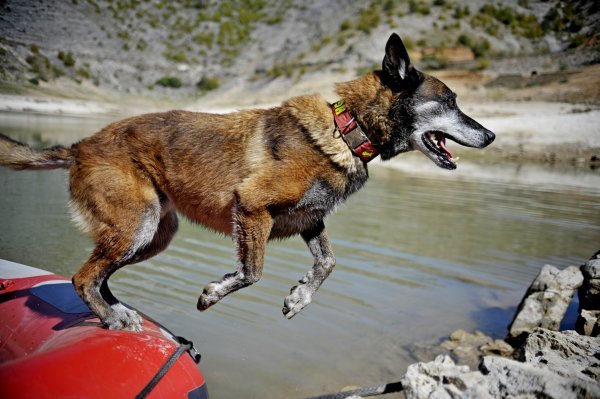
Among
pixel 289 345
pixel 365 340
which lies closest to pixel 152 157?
pixel 289 345

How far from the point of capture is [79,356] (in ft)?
11.1

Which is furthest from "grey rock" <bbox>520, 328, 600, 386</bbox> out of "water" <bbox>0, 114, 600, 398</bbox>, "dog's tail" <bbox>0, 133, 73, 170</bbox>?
"dog's tail" <bbox>0, 133, 73, 170</bbox>

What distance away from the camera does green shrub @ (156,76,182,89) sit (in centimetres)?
4431

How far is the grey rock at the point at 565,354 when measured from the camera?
2.89 m

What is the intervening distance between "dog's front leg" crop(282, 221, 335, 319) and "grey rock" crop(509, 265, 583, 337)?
2.57m

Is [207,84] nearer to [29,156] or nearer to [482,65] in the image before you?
[482,65]

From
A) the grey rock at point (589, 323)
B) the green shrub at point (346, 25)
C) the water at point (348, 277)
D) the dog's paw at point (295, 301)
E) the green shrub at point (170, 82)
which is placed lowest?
the green shrub at point (170, 82)

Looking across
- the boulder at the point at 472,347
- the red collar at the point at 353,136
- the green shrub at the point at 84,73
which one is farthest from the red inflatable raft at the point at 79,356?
the green shrub at the point at 84,73

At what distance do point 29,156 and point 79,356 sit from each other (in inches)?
76.7

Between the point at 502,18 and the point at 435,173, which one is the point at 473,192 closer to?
the point at 435,173

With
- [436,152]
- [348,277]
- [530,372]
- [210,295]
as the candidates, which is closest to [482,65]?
[348,277]

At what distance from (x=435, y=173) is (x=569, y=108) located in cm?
858

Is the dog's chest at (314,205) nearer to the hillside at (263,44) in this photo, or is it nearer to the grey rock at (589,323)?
the grey rock at (589,323)

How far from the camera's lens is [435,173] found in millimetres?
18953
